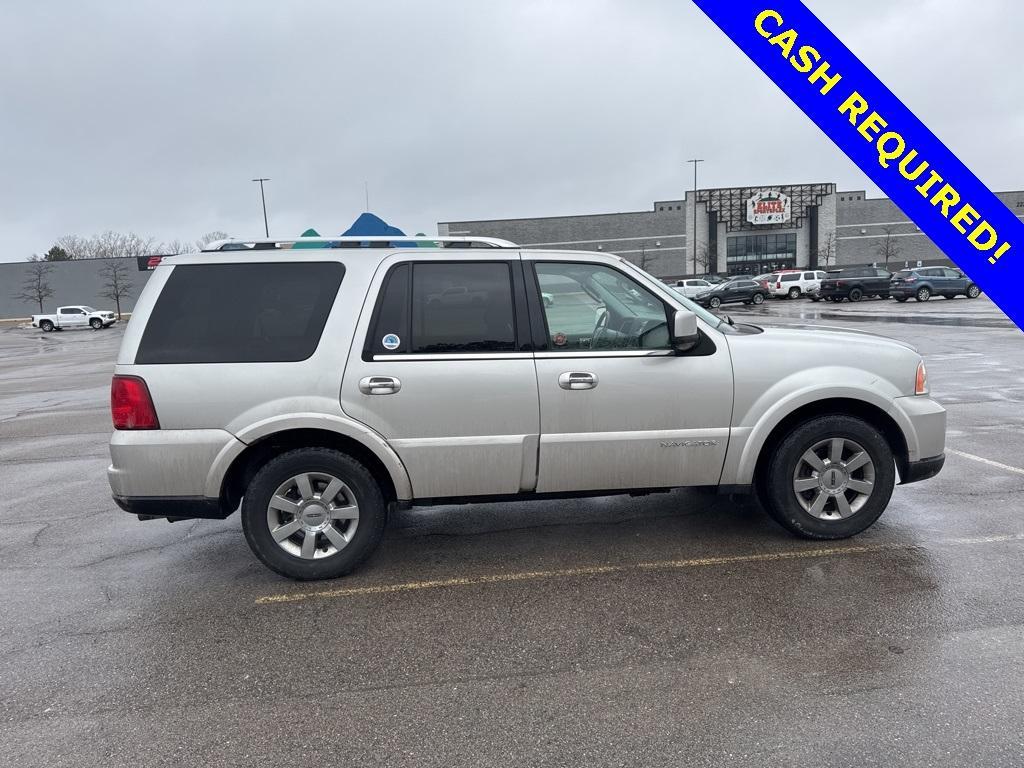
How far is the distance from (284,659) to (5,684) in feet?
4.08

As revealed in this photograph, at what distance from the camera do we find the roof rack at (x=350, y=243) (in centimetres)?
443

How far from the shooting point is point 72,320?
50344 mm

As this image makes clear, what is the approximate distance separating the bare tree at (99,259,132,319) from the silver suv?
72.0 meters

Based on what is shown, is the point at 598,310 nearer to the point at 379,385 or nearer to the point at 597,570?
the point at 379,385

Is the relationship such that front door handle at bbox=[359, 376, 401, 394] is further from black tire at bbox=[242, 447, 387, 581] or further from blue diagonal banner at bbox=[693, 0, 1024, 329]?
blue diagonal banner at bbox=[693, 0, 1024, 329]

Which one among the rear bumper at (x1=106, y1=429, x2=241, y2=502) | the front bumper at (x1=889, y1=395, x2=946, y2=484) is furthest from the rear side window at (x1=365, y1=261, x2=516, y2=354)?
the front bumper at (x1=889, y1=395, x2=946, y2=484)

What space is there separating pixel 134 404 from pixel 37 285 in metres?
76.2

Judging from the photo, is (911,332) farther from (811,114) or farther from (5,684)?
(5,684)

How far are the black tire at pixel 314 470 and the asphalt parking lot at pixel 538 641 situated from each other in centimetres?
18

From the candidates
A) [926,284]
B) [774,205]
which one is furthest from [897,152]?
[774,205]

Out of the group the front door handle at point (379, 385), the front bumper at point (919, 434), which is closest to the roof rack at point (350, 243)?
the front door handle at point (379, 385)

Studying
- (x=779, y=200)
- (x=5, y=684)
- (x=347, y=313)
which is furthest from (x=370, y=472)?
(x=779, y=200)

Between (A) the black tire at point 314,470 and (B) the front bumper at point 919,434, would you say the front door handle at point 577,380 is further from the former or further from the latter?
(B) the front bumper at point 919,434

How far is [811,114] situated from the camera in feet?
9.42
